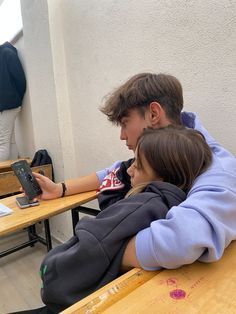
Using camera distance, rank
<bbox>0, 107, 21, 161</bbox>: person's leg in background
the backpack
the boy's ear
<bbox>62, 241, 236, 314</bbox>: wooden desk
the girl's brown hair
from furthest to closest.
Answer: <bbox>0, 107, 21, 161</bbox>: person's leg in background < the backpack < the boy's ear < the girl's brown hair < <bbox>62, 241, 236, 314</bbox>: wooden desk

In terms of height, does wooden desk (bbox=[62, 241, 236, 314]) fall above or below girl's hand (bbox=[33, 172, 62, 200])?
above

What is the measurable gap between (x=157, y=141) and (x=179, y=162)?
80mm

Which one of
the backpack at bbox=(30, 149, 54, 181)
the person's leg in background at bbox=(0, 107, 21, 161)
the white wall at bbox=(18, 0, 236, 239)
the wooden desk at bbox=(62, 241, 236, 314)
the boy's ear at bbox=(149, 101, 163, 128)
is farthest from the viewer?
the person's leg in background at bbox=(0, 107, 21, 161)

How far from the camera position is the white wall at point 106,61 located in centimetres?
108

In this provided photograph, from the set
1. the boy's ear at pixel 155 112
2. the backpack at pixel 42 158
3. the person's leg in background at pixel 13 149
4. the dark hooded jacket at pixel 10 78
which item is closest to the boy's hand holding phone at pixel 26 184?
the boy's ear at pixel 155 112

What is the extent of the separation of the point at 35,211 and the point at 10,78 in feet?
6.15

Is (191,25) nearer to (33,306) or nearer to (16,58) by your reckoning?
(33,306)

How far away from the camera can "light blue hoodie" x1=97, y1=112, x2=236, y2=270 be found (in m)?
0.50

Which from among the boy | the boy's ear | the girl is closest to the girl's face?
the girl

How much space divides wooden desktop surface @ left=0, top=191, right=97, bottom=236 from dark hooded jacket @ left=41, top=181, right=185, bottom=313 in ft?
1.23

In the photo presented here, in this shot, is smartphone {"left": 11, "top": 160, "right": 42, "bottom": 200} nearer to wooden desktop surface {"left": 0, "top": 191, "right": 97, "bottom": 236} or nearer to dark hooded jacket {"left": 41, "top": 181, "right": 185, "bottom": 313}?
wooden desktop surface {"left": 0, "top": 191, "right": 97, "bottom": 236}

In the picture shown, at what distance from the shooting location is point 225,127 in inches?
42.9

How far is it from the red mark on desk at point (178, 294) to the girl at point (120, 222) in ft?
0.45

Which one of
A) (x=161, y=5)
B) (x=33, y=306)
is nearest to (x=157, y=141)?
(x=161, y=5)
